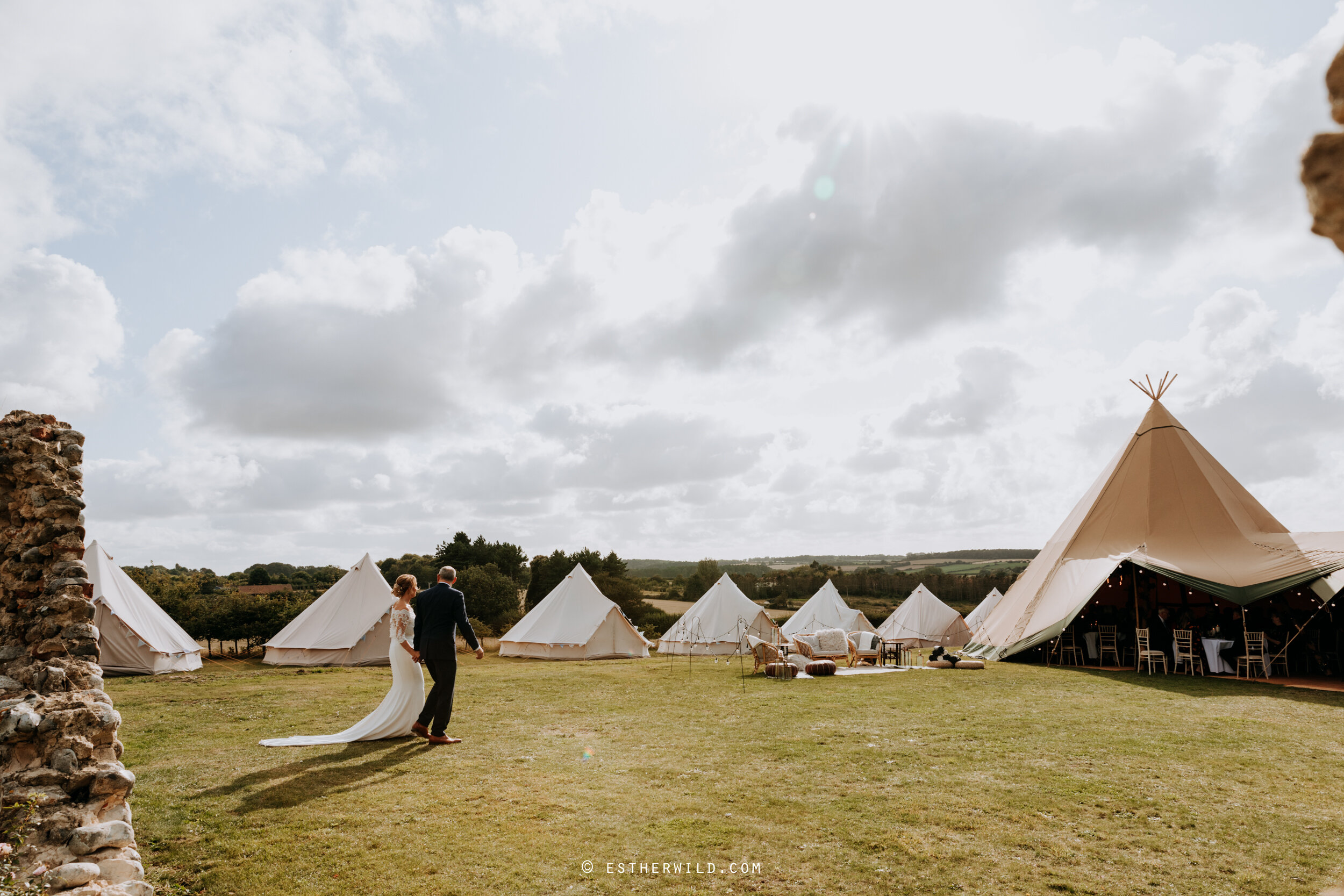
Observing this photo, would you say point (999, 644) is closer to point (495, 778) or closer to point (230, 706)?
point (495, 778)

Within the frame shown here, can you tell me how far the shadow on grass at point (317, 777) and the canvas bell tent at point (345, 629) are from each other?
11.3m

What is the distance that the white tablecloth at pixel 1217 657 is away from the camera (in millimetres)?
13406

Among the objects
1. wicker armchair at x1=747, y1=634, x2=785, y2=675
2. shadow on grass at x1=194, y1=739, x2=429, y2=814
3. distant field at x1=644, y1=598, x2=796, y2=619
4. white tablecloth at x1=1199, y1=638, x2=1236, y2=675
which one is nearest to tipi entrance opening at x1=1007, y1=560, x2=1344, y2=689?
white tablecloth at x1=1199, y1=638, x2=1236, y2=675

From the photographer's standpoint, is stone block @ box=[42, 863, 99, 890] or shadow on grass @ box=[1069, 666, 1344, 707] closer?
stone block @ box=[42, 863, 99, 890]

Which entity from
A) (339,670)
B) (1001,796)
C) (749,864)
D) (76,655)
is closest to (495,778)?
(749,864)

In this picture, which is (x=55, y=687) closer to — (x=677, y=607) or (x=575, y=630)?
(x=575, y=630)

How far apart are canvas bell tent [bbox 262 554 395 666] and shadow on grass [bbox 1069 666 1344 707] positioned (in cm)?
1559

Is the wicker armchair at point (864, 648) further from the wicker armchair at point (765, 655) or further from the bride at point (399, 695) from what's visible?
the bride at point (399, 695)

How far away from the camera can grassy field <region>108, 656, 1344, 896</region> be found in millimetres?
3732

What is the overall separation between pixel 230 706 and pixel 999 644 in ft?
49.0

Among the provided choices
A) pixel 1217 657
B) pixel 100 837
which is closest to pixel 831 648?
pixel 1217 657

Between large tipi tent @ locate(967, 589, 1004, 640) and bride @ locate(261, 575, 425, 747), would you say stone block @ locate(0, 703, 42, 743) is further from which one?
large tipi tent @ locate(967, 589, 1004, 640)

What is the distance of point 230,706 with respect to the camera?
9477 millimetres

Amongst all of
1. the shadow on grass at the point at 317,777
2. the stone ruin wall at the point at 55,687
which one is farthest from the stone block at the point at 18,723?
the shadow on grass at the point at 317,777
